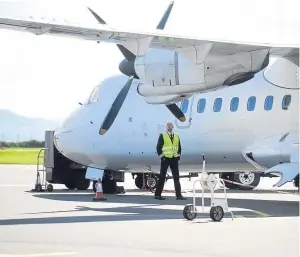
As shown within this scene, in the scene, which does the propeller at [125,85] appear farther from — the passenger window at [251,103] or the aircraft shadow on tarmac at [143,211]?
the aircraft shadow on tarmac at [143,211]

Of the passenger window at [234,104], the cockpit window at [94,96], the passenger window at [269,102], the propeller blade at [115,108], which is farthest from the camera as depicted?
the cockpit window at [94,96]

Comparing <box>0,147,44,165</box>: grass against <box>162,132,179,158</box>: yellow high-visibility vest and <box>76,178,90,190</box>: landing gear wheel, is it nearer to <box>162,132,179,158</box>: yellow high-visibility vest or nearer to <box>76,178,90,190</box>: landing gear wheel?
<box>76,178,90,190</box>: landing gear wheel

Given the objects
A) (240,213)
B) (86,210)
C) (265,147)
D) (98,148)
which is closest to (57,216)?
(86,210)

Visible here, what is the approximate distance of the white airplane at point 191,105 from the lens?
52.3ft

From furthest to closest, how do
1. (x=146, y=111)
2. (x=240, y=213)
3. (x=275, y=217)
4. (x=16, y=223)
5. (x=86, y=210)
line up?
(x=146, y=111), (x=86, y=210), (x=240, y=213), (x=275, y=217), (x=16, y=223)

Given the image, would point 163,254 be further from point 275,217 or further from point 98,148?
point 98,148

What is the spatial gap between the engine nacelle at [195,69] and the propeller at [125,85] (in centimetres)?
50

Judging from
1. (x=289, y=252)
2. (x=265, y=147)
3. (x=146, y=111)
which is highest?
(x=146, y=111)

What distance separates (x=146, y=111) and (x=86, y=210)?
Result: 206 inches

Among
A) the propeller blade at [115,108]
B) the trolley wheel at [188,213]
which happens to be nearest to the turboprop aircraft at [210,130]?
the propeller blade at [115,108]

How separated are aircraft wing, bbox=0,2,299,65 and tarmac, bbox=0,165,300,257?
3.20 m

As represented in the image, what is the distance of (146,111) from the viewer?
21484 millimetres

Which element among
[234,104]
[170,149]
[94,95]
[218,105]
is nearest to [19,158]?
[94,95]

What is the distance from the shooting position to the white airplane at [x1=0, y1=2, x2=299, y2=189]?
15.9 m
